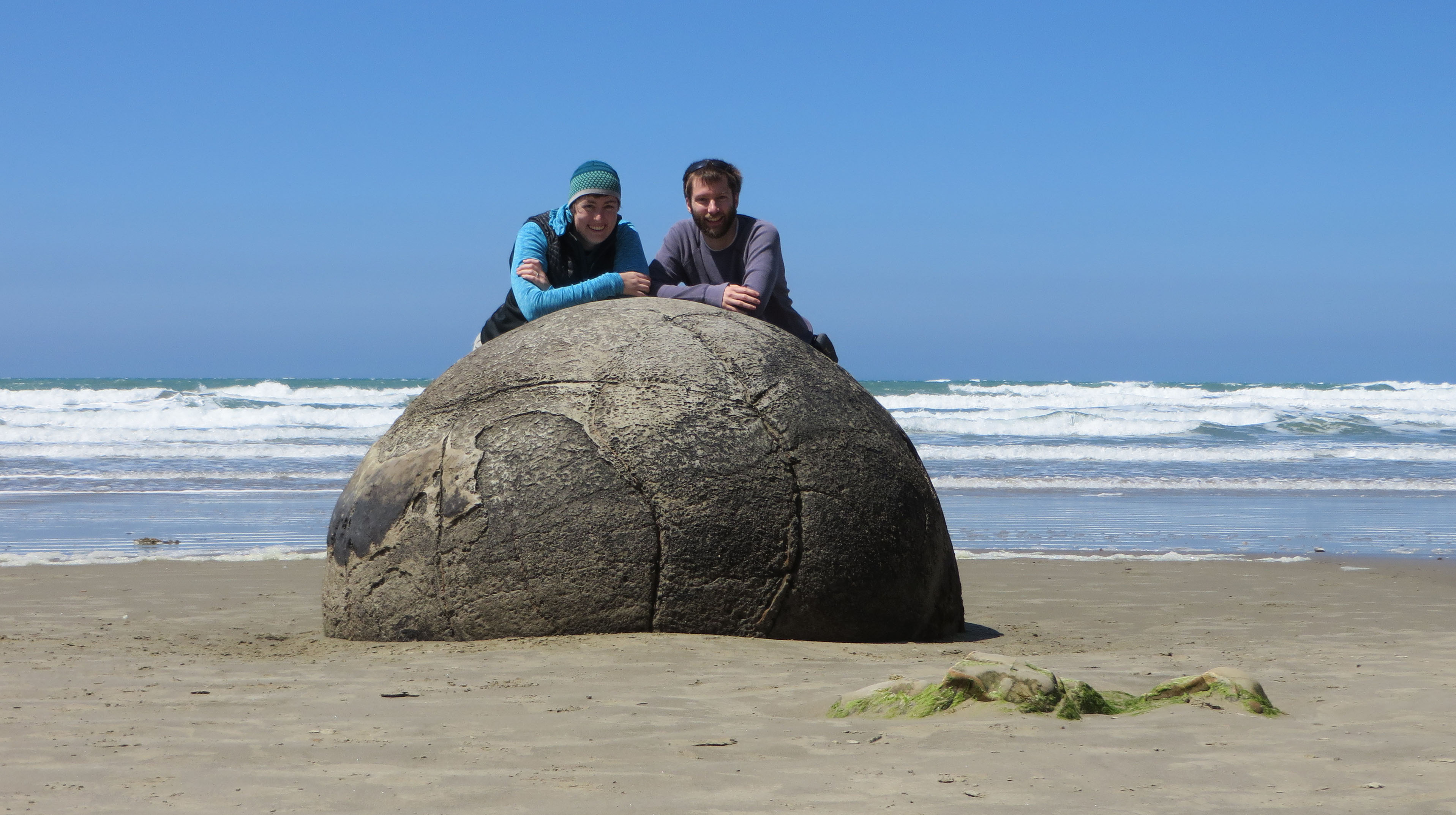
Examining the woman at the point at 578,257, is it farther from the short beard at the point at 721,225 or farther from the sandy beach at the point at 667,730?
the sandy beach at the point at 667,730

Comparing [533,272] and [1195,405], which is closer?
[533,272]

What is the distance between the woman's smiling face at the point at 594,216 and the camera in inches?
226

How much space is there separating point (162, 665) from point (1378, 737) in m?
4.59

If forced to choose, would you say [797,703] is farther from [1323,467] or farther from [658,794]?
[1323,467]

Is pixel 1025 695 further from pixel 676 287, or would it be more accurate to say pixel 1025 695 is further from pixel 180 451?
pixel 180 451

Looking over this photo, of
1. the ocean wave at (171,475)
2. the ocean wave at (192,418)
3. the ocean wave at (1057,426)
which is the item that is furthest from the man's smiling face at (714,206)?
the ocean wave at (192,418)

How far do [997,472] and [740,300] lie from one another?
43.6 ft

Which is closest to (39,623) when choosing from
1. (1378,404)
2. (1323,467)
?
(1323,467)

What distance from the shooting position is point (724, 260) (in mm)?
6035

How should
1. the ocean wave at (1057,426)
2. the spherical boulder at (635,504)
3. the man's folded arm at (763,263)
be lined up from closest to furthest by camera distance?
the spherical boulder at (635,504)
the man's folded arm at (763,263)
the ocean wave at (1057,426)

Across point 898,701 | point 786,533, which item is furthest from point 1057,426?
point 898,701

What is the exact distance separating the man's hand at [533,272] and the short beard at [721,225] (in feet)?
2.61

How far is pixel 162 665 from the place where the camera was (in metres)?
5.19

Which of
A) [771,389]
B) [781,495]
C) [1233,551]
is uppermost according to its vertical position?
[771,389]
